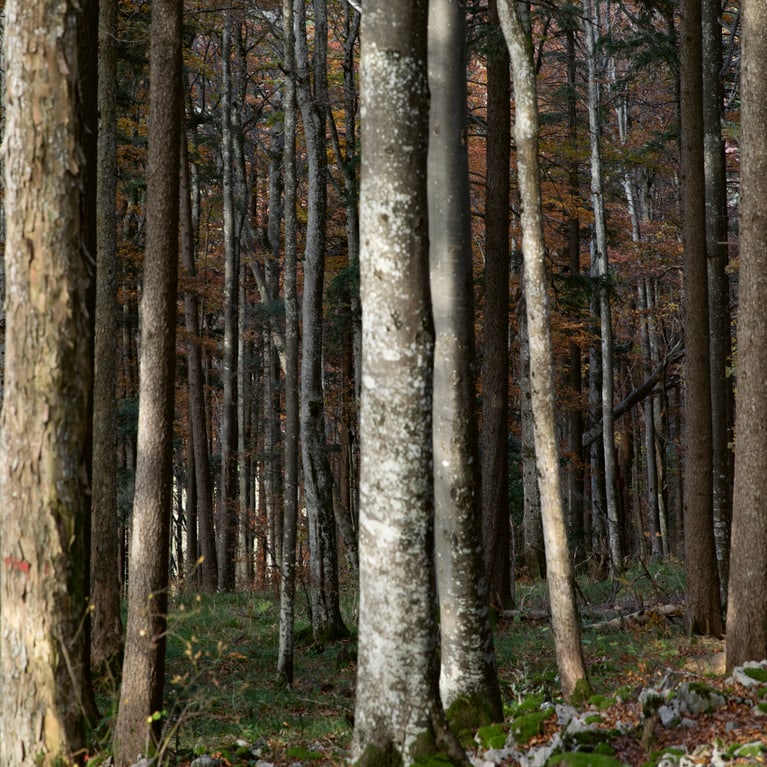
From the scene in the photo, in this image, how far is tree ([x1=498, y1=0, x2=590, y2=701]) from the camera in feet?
25.9

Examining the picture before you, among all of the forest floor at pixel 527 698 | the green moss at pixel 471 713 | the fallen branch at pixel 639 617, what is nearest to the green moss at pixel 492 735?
the forest floor at pixel 527 698

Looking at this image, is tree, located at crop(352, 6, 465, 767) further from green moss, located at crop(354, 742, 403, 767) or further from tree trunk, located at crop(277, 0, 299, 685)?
tree trunk, located at crop(277, 0, 299, 685)

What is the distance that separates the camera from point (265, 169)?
26172 millimetres

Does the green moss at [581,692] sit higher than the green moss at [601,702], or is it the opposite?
the green moss at [601,702]

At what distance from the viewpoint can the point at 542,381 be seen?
7984mm

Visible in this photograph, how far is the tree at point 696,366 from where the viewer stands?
11.3 m

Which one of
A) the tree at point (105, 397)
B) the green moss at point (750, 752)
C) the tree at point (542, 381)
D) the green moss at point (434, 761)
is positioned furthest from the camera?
the tree at point (105, 397)

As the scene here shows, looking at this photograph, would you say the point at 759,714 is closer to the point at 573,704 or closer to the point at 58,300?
the point at 573,704

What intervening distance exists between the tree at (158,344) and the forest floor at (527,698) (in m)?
0.46

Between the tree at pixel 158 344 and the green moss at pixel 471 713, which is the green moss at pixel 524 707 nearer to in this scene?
the green moss at pixel 471 713

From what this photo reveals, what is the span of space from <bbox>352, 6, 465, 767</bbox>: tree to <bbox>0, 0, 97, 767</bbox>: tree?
5.50ft

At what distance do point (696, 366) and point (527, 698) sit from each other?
577cm

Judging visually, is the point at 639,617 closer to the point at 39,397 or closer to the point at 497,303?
the point at 497,303

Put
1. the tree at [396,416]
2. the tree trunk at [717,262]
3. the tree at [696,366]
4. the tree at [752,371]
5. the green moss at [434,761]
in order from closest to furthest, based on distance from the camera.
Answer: the green moss at [434,761], the tree at [396,416], the tree at [752,371], the tree at [696,366], the tree trunk at [717,262]
